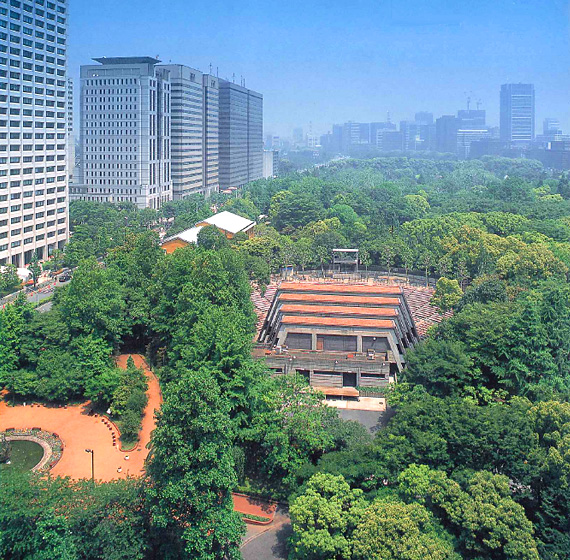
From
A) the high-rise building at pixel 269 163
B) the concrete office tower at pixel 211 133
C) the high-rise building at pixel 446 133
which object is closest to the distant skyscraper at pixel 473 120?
the high-rise building at pixel 446 133

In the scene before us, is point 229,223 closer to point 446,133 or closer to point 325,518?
point 325,518

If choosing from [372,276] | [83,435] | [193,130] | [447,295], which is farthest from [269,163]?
[83,435]

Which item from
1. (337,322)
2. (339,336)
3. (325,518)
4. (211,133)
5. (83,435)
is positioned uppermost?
(211,133)

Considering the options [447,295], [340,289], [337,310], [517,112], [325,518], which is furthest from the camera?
[517,112]

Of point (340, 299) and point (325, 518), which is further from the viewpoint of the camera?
point (340, 299)

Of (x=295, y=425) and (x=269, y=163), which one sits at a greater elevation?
(x=269, y=163)

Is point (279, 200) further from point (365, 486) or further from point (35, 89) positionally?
point (365, 486)

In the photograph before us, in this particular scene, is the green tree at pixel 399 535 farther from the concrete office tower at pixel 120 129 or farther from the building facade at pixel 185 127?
the building facade at pixel 185 127
